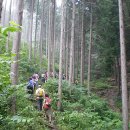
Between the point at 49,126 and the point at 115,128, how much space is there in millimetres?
4126

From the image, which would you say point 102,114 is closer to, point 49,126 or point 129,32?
point 49,126

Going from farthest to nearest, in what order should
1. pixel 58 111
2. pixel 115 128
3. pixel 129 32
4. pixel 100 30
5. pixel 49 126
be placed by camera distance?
pixel 100 30 < pixel 129 32 < pixel 58 111 < pixel 115 128 < pixel 49 126

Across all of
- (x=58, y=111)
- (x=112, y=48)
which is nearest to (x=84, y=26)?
(x=112, y=48)

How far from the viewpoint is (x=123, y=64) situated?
1495cm

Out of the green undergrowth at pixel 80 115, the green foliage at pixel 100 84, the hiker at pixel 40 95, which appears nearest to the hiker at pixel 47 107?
the green undergrowth at pixel 80 115

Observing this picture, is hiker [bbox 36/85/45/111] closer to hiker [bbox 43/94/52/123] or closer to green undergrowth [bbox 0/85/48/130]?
green undergrowth [bbox 0/85/48/130]

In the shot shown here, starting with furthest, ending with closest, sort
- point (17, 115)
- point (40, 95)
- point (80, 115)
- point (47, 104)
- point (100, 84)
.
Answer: point (100, 84)
point (80, 115)
point (40, 95)
point (47, 104)
point (17, 115)

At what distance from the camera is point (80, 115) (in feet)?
46.1

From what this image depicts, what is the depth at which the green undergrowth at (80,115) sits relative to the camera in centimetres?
1343

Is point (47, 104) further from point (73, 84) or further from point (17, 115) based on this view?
point (73, 84)

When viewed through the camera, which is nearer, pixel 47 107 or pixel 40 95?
pixel 47 107

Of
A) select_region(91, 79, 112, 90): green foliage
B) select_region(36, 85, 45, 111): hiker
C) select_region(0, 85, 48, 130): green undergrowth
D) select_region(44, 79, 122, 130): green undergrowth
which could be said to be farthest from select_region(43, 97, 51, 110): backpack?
select_region(91, 79, 112, 90): green foliage

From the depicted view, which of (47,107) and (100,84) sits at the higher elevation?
(100,84)

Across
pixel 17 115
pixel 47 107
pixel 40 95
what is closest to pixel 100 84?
pixel 40 95
